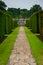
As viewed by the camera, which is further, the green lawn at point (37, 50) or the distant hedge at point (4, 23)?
the distant hedge at point (4, 23)

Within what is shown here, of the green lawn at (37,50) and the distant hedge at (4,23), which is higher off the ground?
the distant hedge at (4,23)

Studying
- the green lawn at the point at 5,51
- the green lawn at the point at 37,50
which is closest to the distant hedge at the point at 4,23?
the green lawn at the point at 5,51

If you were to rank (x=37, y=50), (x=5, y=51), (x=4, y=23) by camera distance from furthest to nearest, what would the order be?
(x=4, y=23), (x=37, y=50), (x=5, y=51)

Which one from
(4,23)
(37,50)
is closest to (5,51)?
(37,50)

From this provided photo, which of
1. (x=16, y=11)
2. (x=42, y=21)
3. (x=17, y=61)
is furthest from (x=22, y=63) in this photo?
(x=16, y=11)

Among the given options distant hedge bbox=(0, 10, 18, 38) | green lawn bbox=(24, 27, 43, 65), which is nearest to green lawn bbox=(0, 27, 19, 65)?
green lawn bbox=(24, 27, 43, 65)

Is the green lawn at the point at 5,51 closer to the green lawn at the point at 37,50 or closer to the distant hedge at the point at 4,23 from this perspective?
the green lawn at the point at 37,50

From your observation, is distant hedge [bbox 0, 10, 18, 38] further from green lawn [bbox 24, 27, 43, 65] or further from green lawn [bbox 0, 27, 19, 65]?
green lawn [bbox 24, 27, 43, 65]

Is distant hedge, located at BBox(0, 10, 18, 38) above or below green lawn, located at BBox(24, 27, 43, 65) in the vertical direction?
above

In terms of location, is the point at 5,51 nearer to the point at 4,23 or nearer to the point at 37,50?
the point at 37,50

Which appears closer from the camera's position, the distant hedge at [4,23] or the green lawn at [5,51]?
the green lawn at [5,51]

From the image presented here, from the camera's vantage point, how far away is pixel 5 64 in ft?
31.3

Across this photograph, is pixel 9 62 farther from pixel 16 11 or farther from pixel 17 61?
pixel 16 11

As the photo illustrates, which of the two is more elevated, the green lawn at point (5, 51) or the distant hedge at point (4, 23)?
the distant hedge at point (4, 23)
